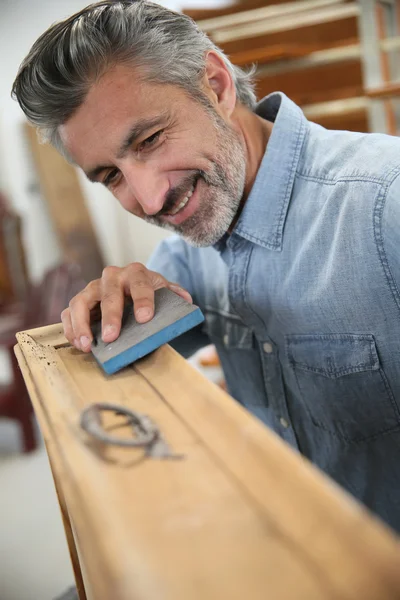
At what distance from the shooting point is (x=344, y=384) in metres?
1.08

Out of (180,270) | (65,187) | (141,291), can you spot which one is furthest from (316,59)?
(141,291)

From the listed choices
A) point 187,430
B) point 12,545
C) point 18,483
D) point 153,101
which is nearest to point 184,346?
point 153,101

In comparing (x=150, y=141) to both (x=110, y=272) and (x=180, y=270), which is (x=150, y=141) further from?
(x=180, y=270)

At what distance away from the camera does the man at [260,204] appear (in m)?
0.97

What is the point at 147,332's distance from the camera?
798 millimetres

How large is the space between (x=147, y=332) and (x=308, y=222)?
43cm

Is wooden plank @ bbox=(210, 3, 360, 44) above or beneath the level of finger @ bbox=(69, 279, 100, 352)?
above

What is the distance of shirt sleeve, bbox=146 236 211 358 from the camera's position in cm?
143

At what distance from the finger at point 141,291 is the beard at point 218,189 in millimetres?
171

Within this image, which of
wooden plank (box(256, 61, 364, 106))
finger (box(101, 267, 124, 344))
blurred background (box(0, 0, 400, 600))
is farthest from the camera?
wooden plank (box(256, 61, 364, 106))

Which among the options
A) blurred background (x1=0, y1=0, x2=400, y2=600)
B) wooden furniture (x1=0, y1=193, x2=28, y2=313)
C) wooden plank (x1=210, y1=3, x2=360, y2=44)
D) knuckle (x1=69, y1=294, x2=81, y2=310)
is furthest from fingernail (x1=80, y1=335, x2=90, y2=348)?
wooden furniture (x1=0, y1=193, x2=28, y2=313)

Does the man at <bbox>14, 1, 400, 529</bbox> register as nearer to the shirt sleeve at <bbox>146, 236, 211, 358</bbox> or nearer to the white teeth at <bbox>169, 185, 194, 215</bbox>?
the white teeth at <bbox>169, 185, 194, 215</bbox>

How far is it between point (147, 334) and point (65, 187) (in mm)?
4538

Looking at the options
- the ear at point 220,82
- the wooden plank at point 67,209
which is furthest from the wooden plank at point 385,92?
the wooden plank at point 67,209
